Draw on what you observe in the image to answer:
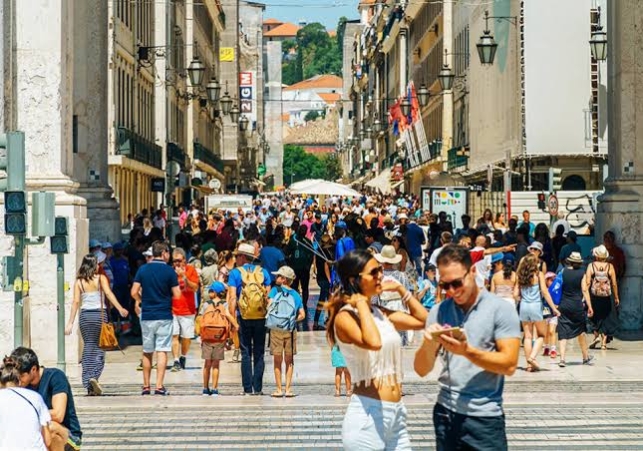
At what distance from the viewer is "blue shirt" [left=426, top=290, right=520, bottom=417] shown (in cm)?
774

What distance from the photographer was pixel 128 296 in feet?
79.7

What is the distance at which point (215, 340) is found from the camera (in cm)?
1692

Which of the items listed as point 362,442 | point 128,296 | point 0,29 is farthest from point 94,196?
point 362,442

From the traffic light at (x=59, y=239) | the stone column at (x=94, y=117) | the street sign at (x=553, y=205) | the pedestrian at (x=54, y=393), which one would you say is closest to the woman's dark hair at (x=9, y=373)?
the pedestrian at (x=54, y=393)

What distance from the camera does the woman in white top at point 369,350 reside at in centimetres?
806

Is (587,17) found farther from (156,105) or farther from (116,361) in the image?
(116,361)

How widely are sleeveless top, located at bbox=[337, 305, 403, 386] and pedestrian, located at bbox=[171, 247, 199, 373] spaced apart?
37.3ft

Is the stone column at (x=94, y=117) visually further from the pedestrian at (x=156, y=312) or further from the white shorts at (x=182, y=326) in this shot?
the pedestrian at (x=156, y=312)

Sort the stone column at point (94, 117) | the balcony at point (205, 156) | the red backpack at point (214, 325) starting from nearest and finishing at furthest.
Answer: the red backpack at point (214, 325) < the stone column at point (94, 117) < the balcony at point (205, 156)

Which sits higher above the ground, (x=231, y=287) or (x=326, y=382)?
(x=231, y=287)

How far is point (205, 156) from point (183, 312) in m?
65.3

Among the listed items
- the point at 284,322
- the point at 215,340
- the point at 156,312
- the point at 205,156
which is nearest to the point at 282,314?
the point at 284,322

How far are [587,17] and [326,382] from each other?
31.5 metres

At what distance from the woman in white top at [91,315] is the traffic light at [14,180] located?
2.88 m
